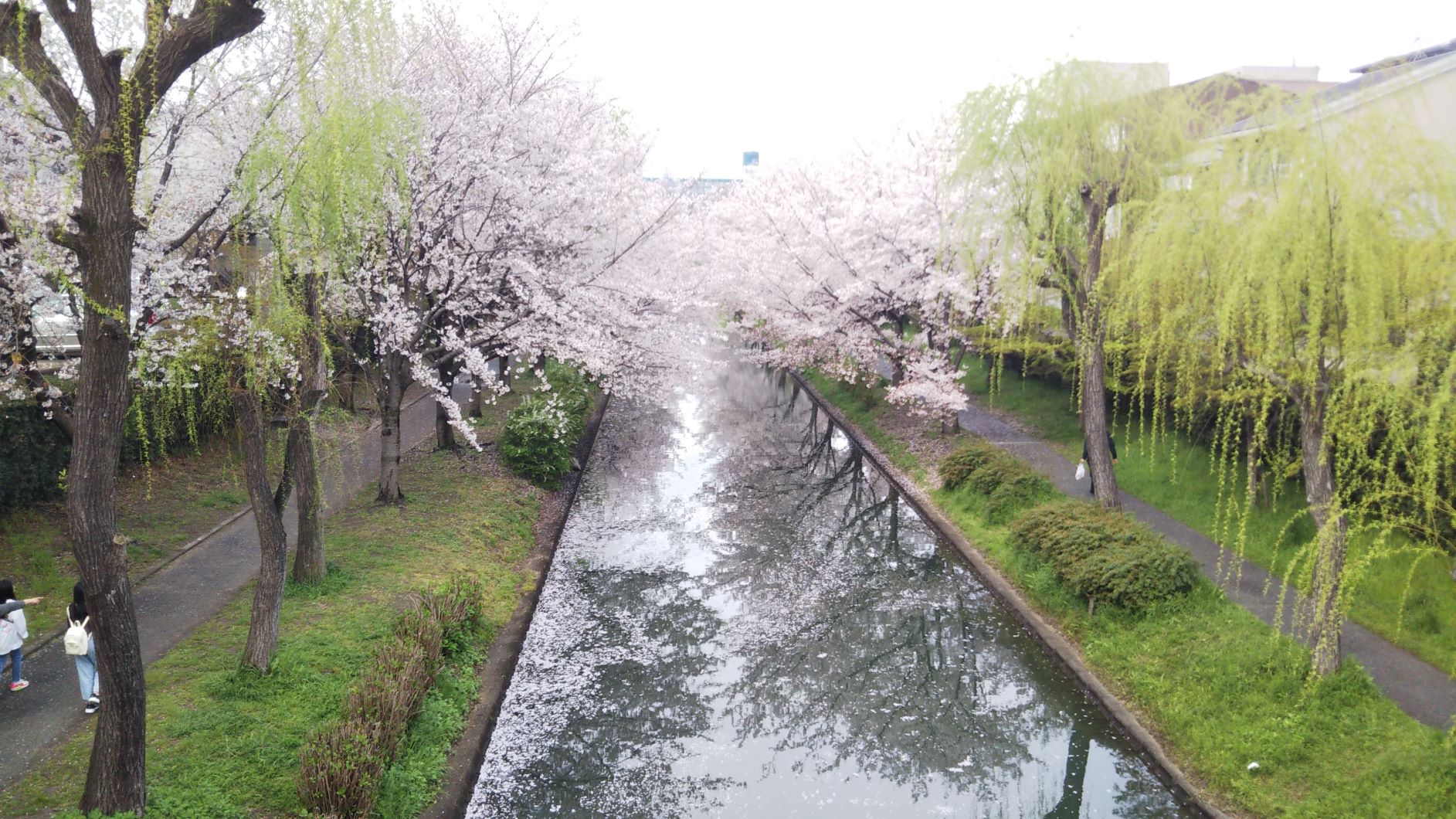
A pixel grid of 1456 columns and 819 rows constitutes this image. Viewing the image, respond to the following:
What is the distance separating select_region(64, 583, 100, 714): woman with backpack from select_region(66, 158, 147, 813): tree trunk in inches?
85.4

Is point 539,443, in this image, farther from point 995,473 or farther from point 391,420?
point 995,473

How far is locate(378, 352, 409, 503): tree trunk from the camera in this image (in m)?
15.1

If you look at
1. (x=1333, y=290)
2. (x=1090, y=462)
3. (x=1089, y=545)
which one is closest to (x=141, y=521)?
(x=1089, y=545)

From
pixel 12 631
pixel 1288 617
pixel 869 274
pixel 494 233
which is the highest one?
pixel 494 233

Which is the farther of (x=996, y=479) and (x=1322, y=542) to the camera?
(x=996, y=479)

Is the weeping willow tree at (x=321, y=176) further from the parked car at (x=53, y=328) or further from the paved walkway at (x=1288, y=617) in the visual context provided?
the paved walkway at (x=1288, y=617)

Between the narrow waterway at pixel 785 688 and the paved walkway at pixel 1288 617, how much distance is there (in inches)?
103

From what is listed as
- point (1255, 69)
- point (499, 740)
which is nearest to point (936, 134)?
point (499, 740)

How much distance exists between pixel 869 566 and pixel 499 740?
7.41 m

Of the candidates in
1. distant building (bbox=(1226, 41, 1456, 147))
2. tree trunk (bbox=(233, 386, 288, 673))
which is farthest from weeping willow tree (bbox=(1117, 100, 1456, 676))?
tree trunk (bbox=(233, 386, 288, 673))

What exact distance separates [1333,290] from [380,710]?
907cm

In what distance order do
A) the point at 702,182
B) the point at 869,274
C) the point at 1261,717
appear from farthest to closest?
the point at 702,182 → the point at 869,274 → the point at 1261,717

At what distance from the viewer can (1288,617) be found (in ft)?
36.2

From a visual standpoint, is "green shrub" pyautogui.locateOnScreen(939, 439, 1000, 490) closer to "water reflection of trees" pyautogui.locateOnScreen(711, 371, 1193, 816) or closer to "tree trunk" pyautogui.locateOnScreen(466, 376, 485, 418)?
"water reflection of trees" pyautogui.locateOnScreen(711, 371, 1193, 816)
